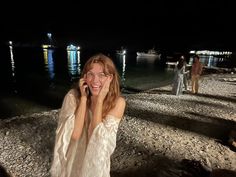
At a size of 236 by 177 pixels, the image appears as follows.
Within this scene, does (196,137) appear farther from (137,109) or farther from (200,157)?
(137,109)

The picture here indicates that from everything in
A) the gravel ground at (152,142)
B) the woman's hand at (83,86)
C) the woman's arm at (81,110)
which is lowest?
the gravel ground at (152,142)

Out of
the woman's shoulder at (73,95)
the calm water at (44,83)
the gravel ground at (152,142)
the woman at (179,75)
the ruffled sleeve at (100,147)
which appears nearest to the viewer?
the ruffled sleeve at (100,147)

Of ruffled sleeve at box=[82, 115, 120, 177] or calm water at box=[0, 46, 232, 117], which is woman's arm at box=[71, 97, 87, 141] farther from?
calm water at box=[0, 46, 232, 117]

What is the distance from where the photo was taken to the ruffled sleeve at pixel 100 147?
7.24ft

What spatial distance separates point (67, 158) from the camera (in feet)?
8.05

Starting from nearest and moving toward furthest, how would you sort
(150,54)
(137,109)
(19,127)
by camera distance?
(19,127)
(137,109)
(150,54)

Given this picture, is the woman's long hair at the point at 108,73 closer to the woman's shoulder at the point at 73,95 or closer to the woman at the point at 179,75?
the woman's shoulder at the point at 73,95

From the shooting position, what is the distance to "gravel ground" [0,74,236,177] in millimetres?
5898

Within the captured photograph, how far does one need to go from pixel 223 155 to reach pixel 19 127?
23.1ft

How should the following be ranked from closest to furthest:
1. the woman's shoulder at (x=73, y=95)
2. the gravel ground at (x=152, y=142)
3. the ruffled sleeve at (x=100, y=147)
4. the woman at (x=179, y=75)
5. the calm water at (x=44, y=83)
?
1. the ruffled sleeve at (x=100, y=147)
2. the woman's shoulder at (x=73, y=95)
3. the gravel ground at (x=152, y=142)
4. the woman at (x=179, y=75)
5. the calm water at (x=44, y=83)

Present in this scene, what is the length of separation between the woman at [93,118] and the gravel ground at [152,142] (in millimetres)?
3234

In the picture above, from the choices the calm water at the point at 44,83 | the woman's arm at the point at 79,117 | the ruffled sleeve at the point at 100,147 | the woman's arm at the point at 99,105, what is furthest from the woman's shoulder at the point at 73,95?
the calm water at the point at 44,83

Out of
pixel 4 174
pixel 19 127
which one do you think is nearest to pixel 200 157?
pixel 4 174

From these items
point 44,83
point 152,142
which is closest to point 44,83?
point 44,83
